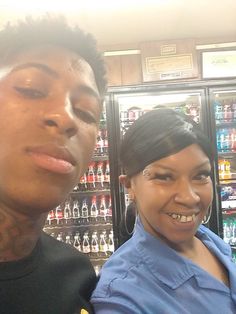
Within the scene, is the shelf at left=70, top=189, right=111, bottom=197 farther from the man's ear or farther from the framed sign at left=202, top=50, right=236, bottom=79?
the man's ear

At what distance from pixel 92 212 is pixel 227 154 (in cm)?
151

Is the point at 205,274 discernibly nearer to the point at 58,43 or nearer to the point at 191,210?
the point at 191,210

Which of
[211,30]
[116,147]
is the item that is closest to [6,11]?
[116,147]

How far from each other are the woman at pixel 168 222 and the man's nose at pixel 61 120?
354 mm

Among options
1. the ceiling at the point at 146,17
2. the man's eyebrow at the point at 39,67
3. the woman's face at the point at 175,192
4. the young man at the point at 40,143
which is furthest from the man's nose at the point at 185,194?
the ceiling at the point at 146,17

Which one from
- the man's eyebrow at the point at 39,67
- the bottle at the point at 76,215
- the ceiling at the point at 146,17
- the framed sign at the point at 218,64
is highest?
the ceiling at the point at 146,17

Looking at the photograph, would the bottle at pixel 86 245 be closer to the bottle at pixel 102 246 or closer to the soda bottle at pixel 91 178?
the bottle at pixel 102 246

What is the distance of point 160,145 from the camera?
86 centimetres

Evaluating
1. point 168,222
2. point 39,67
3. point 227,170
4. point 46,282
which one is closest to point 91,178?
point 227,170

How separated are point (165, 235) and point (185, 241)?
0.28 feet

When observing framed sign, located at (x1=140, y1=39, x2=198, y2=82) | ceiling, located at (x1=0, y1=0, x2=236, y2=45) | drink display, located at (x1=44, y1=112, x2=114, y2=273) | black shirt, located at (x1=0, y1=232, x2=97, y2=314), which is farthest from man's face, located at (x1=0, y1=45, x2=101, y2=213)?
framed sign, located at (x1=140, y1=39, x2=198, y2=82)

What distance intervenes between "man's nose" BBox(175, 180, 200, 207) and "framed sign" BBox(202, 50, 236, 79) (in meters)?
2.35

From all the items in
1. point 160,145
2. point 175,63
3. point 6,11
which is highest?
point 6,11

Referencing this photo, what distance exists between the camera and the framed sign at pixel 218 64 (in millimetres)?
2945
